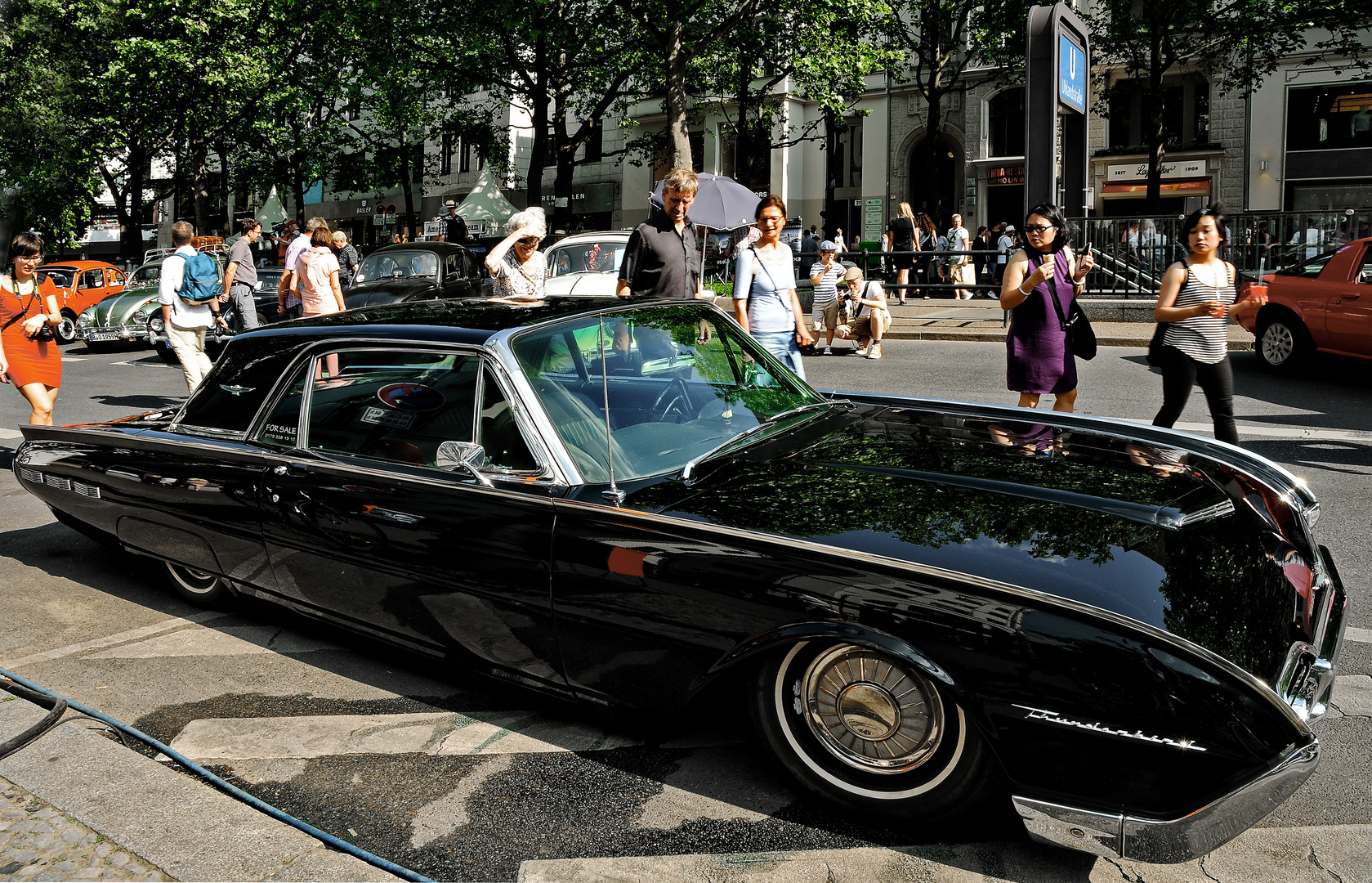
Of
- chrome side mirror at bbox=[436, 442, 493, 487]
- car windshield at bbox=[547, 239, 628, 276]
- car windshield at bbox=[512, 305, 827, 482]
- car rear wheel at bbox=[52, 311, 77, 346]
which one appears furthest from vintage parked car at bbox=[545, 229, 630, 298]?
chrome side mirror at bbox=[436, 442, 493, 487]

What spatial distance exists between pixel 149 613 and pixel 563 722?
234 centimetres

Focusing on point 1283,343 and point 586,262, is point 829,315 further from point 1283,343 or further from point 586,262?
Answer: point 1283,343

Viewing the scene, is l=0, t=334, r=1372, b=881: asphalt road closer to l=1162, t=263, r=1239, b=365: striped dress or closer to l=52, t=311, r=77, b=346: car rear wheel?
l=1162, t=263, r=1239, b=365: striped dress

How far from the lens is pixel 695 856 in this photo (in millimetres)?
2816

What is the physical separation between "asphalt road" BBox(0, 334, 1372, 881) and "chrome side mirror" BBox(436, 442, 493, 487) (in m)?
0.87

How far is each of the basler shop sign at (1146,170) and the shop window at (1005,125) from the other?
301cm

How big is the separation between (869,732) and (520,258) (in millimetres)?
5489

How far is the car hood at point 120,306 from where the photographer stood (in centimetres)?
1832

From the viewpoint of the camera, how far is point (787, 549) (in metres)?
2.80

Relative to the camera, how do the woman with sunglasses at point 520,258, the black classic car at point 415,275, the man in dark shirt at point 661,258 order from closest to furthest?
the man in dark shirt at point 661,258
the woman with sunglasses at point 520,258
the black classic car at point 415,275

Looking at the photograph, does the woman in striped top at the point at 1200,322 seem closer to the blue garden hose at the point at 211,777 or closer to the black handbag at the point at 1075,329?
the black handbag at the point at 1075,329

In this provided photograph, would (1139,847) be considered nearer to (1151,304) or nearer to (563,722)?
(563,722)

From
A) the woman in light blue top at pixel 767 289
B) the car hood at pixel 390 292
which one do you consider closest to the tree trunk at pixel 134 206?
the car hood at pixel 390 292

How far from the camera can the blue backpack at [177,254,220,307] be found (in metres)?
9.75
